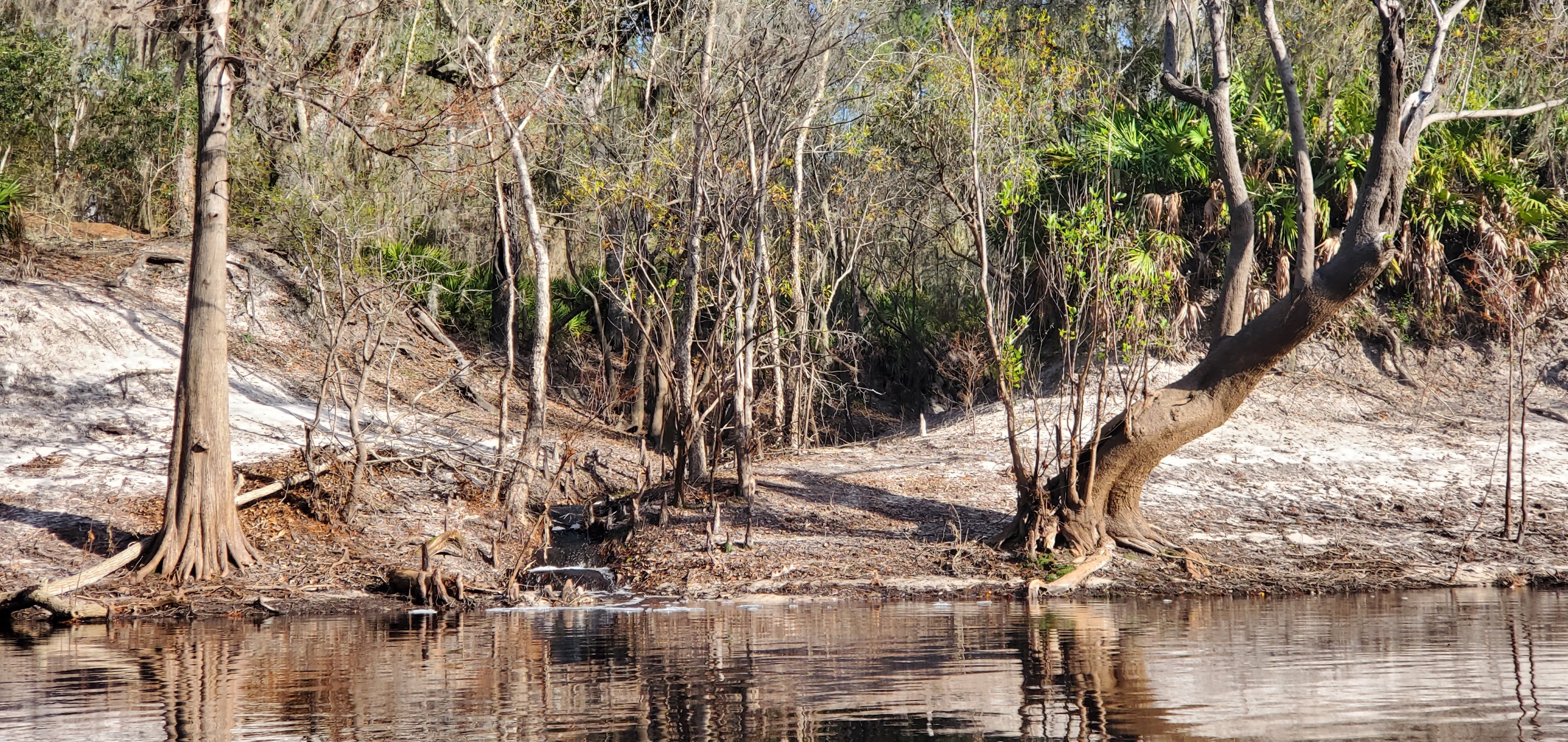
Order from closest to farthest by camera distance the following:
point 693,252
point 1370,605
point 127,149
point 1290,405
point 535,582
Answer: point 1370,605 < point 535,582 < point 693,252 < point 1290,405 < point 127,149

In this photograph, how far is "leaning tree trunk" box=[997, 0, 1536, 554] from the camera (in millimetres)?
12234

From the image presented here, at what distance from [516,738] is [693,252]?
10146mm

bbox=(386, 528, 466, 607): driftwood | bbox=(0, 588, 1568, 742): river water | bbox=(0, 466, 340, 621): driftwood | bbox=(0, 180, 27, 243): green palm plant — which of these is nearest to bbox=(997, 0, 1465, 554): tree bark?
bbox=(0, 588, 1568, 742): river water

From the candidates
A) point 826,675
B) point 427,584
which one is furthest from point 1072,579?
point 427,584

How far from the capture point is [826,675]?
7832mm

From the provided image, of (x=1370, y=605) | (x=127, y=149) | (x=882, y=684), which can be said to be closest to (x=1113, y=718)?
(x=882, y=684)

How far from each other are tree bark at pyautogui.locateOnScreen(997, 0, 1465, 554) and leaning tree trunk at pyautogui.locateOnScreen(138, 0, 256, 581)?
788cm

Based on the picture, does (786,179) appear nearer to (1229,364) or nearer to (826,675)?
(1229,364)

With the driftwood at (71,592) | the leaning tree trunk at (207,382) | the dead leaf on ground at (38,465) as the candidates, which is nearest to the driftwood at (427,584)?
the leaning tree trunk at (207,382)

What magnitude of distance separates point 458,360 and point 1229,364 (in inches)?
569

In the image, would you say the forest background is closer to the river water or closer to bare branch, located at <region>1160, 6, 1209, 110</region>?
bare branch, located at <region>1160, 6, 1209, 110</region>

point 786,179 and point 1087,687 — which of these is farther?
point 786,179

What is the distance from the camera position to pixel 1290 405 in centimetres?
1927

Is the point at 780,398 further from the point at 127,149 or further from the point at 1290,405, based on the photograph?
the point at 127,149
